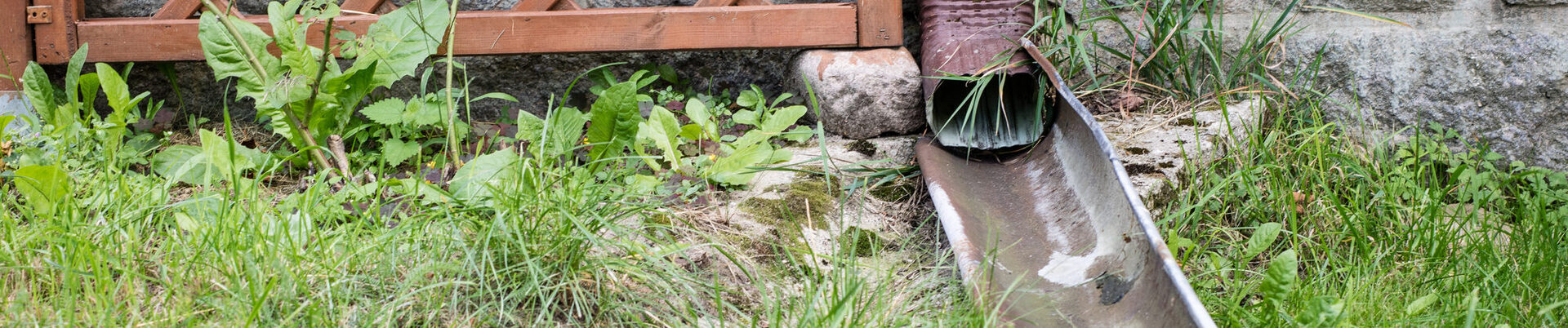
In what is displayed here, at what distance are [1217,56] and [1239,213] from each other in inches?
20.4

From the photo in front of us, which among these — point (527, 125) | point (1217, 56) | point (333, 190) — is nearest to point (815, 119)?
point (527, 125)

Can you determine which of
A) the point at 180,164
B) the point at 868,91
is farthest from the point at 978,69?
the point at 180,164

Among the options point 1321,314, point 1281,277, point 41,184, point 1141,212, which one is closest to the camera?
point 1321,314

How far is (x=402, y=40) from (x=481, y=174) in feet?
1.89

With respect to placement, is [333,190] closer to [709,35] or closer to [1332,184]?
[709,35]

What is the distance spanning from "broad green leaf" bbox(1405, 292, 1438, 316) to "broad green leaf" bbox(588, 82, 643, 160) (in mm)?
1465

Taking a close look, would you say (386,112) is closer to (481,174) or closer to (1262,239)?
(481,174)

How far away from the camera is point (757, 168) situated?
2.10 meters

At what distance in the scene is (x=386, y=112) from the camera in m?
2.38

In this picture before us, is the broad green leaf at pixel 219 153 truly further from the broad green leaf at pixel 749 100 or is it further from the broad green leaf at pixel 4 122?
the broad green leaf at pixel 749 100

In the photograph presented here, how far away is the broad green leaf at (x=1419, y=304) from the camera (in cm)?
164

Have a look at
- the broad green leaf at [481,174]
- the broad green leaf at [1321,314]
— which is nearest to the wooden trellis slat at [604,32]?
the broad green leaf at [481,174]

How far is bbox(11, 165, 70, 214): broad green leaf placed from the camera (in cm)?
167

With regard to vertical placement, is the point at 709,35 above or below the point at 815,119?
above
